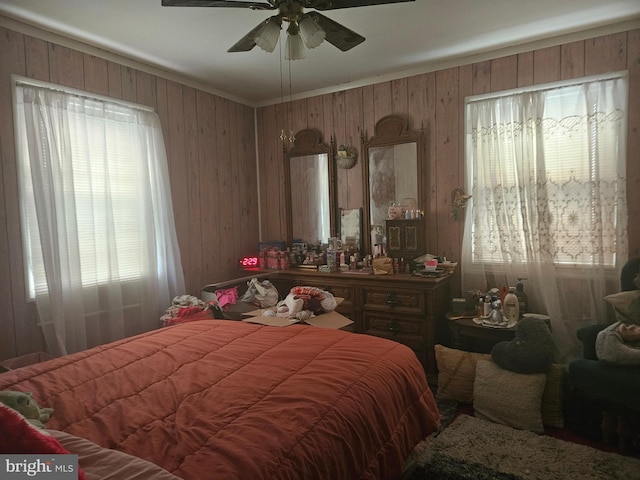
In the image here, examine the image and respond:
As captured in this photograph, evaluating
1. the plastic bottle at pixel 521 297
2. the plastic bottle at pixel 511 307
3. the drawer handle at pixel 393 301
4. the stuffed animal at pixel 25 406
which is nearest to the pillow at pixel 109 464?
the stuffed animal at pixel 25 406

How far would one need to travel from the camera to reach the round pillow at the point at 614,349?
2113 millimetres

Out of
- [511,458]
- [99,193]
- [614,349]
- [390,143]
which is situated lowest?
[511,458]

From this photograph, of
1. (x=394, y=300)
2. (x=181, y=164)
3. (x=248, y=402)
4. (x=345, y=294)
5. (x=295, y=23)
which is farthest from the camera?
(x=181, y=164)

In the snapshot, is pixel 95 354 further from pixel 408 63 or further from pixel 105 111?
pixel 408 63

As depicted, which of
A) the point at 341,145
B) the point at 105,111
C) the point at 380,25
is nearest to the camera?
the point at 380,25

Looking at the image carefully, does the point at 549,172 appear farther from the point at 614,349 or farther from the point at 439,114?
the point at 614,349

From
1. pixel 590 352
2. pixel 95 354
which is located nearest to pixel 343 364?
pixel 95 354

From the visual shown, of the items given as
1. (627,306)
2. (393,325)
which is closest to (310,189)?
(393,325)

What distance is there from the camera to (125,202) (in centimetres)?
312

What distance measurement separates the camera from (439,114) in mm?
3467

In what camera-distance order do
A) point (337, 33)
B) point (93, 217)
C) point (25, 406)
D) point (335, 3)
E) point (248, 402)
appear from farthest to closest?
point (93, 217) < point (337, 33) < point (335, 3) < point (248, 402) < point (25, 406)

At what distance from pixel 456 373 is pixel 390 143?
2.01 metres

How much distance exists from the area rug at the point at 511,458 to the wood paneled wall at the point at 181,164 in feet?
8.23

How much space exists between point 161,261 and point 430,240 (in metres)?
2.30
